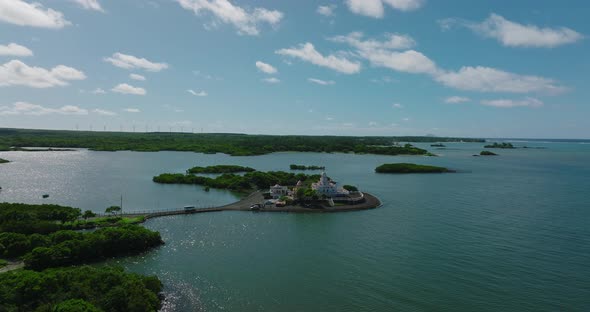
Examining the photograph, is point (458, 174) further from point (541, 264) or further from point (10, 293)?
point (10, 293)

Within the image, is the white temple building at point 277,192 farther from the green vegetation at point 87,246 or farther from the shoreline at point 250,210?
the green vegetation at point 87,246

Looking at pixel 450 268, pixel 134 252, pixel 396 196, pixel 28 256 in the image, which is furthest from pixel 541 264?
pixel 28 256

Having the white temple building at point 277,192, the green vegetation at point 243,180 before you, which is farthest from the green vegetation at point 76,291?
the green vegetation at point 243,180

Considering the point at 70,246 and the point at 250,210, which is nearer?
the point at 70,246

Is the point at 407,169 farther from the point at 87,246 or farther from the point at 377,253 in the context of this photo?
the point at 87,246

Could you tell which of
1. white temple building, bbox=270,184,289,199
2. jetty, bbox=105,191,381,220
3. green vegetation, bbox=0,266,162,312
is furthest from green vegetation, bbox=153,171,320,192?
green vegetation, bbox=0,266,162,312

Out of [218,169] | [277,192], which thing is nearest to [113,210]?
[277,192]
